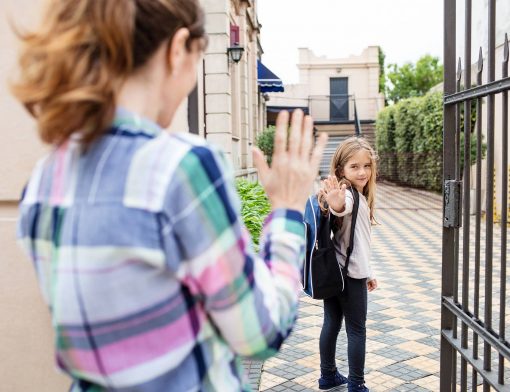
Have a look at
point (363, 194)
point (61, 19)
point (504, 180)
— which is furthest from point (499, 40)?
point (61, 19)

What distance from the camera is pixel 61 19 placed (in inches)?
42.2

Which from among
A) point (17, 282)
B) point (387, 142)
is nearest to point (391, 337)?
point (17, 282)

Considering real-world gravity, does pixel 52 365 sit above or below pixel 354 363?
above

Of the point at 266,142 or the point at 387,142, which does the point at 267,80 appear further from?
the point at 387,142

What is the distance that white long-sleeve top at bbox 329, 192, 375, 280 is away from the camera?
3.64 meters

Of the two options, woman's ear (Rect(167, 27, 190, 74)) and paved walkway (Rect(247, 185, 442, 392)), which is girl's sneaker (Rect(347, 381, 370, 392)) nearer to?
paved walkway (Rect(247, 185, 442, 392))

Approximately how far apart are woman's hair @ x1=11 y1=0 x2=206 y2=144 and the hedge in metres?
17.6

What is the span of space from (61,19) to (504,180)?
2.07 meters

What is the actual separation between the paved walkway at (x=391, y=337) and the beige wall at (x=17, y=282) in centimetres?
188

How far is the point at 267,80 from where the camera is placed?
20.0m

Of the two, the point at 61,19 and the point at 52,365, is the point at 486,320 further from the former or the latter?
the point at 61,19

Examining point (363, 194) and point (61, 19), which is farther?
point (363, 194)

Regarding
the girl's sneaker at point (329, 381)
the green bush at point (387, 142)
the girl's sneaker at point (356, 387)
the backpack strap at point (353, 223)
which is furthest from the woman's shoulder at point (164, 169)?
the green bush at point (387, 142)

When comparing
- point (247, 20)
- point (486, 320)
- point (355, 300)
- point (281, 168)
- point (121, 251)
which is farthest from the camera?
point (247, 20)
